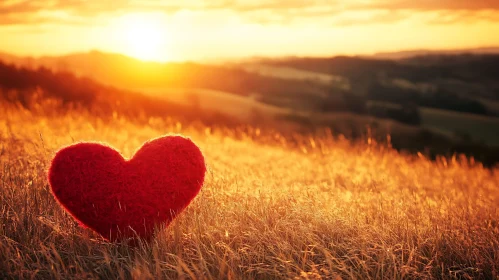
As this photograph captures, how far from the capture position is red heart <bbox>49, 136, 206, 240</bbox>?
253cm

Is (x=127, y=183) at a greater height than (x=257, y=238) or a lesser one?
greater

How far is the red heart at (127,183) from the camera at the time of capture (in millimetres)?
2533

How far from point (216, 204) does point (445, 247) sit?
1.55 metres

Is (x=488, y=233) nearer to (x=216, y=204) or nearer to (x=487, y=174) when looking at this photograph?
(x=216, y=204)

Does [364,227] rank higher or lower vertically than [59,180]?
lower

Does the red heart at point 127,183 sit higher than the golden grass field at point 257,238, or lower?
higher

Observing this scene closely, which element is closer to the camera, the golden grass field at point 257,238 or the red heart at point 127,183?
the golden grass field at point 257,238

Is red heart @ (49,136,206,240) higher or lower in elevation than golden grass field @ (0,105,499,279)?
higher

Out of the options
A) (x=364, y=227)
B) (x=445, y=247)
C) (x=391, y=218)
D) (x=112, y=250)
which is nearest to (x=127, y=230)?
(x=112, y=250)

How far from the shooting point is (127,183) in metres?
2.57

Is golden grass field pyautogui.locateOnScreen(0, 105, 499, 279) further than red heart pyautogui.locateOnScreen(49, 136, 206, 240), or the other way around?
red heart pyautogui.locateOnScreen(49, 136, 206, 240)

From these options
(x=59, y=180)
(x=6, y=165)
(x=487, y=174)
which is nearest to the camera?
(x=59, y=180)

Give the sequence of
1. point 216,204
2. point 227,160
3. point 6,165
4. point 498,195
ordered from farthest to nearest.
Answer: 1. point 227,160
2. point 498,195
3. point 6,165
4. point 216,204

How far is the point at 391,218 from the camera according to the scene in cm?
303
